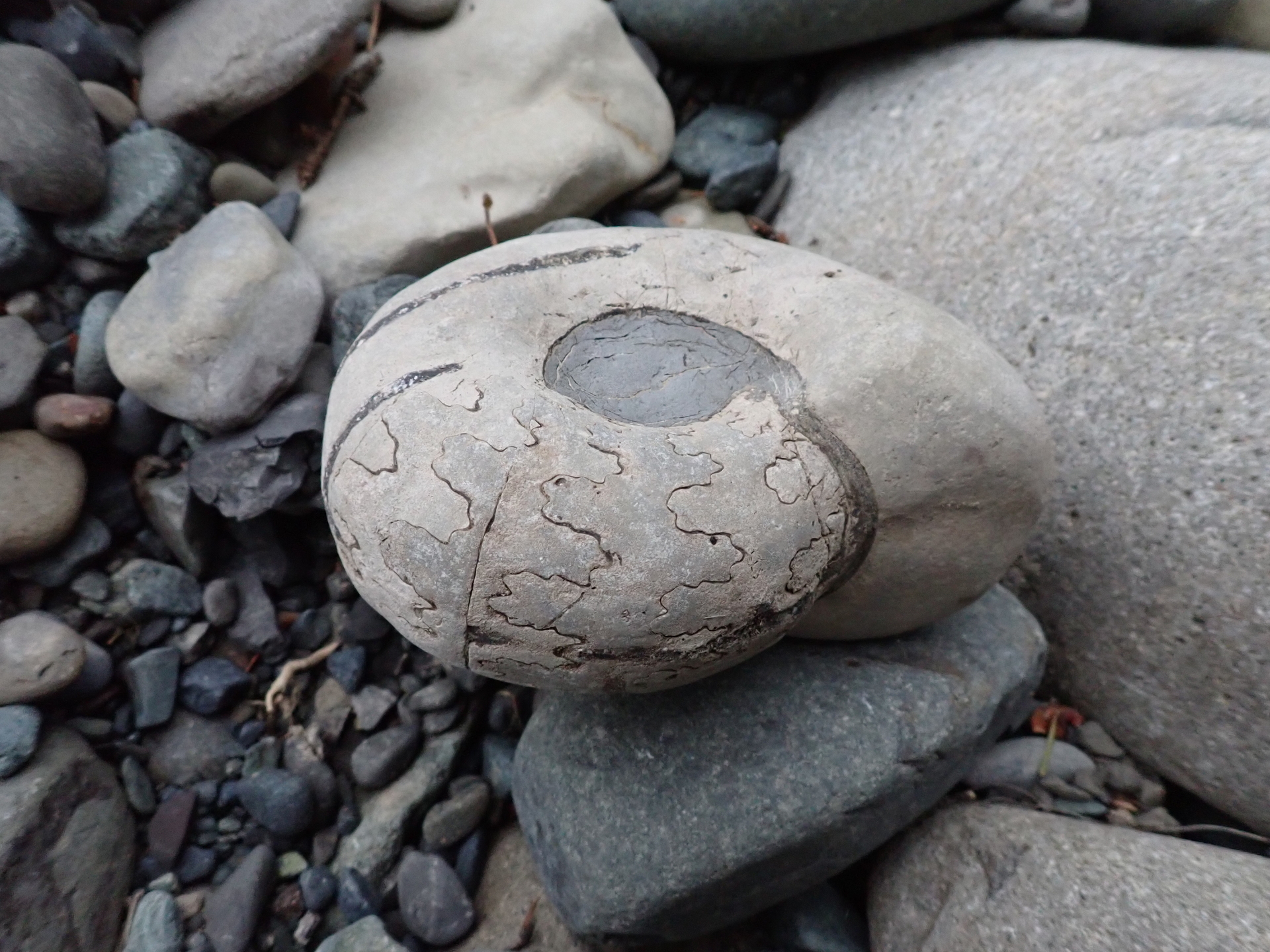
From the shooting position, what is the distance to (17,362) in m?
1.74

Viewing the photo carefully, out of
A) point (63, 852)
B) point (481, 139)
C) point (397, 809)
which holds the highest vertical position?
point (481, 139)

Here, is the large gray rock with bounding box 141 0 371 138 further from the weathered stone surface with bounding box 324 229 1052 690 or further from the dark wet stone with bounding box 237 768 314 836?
the dark wet stone with bounding box 237 768 314 836

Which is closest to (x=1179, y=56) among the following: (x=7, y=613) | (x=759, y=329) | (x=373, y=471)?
(x=759, y=329)

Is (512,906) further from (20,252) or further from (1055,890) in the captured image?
(20,252)

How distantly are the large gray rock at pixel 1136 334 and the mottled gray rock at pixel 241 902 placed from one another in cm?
179

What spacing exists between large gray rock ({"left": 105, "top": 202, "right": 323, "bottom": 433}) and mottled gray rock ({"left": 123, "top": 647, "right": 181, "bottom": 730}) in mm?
546

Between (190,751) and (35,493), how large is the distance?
67 centimetres

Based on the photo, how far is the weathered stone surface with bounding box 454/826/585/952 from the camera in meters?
1.53

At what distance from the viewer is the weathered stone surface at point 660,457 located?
42.6 inches

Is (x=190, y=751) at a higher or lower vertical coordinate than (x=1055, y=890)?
lower

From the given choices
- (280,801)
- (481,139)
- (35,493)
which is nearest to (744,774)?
(280,801)

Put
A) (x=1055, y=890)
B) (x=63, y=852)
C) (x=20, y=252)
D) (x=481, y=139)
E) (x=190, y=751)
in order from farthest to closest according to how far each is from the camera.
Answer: (x=481, y=139) → (x=20, y=252) → (x=190, y=751) → (x=63, y=852) → (x=1055, y=890)

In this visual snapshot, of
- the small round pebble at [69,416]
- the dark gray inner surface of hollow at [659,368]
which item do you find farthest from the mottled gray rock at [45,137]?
the dark gray inner surface of hollow at [659,368]

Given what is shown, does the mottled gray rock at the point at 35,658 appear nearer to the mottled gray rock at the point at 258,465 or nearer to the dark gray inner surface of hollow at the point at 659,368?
the mottled gray rock at the point at 258,465
